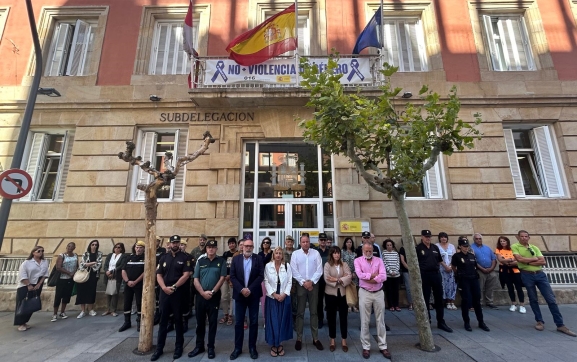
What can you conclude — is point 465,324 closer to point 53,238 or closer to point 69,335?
point 69,335

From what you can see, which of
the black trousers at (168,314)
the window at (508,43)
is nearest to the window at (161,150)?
the black trousers at (168,314)

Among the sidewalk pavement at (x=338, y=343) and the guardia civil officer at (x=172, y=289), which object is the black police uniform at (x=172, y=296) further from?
the sidewalk pavement at (x=338, y=343)

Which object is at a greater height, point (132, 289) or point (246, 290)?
point (246, 290)

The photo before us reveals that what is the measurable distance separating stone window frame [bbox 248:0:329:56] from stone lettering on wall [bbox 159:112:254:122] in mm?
3723

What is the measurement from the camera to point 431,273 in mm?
6930

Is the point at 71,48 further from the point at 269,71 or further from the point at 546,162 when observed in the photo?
the point at 546,162

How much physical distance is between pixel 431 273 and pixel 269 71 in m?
8.04

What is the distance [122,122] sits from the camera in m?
10.3

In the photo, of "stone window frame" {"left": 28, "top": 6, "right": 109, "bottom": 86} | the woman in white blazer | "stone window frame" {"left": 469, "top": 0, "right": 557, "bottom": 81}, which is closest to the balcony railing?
"stone window frame" {"left": 28, "top": 6, "right": 109, "bottom": 86}

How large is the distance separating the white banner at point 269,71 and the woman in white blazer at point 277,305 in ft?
21.8

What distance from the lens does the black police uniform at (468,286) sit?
6543 mm

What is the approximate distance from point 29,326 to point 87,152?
5583mm

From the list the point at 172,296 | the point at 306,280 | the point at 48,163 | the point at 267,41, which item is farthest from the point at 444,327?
the point at 48,163

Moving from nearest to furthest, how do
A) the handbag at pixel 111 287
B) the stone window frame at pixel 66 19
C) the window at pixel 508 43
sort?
the handbag at pixel 111 287
the stone window frame at pixel 66 19
the window at pixel 508 43
